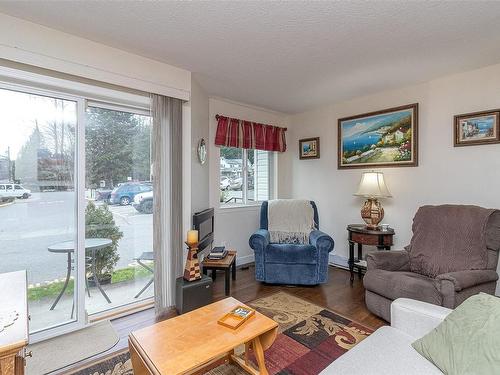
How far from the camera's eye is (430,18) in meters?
1.84

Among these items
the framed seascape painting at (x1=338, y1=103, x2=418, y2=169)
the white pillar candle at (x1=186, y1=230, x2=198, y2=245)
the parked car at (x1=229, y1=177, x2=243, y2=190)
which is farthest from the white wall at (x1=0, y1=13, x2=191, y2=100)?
the framed seascape painting at (x1=338, y1=103, x2=418, y2=169)

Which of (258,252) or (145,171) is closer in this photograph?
(145,171)

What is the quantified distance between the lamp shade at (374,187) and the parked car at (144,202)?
2.45 meters

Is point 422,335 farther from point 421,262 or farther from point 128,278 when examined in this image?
point 128,278

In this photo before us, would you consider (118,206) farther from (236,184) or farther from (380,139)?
(380,139)

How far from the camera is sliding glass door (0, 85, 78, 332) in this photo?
6.62ft

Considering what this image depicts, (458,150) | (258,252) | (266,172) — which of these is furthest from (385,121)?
(258,252)

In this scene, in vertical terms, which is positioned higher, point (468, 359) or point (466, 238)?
point (466, 238)

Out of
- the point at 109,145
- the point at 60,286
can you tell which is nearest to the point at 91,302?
the point at 60,286

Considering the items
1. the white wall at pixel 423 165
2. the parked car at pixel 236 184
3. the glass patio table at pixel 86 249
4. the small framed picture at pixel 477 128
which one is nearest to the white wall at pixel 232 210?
the parked car at pixel 236 184

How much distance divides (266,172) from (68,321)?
3213 mm

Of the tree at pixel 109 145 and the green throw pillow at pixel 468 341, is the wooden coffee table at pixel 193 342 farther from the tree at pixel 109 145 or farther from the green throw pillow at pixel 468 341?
the tree at pixel 109 145

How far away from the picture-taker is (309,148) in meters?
4.27

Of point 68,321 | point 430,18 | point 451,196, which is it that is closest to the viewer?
point 430,18
